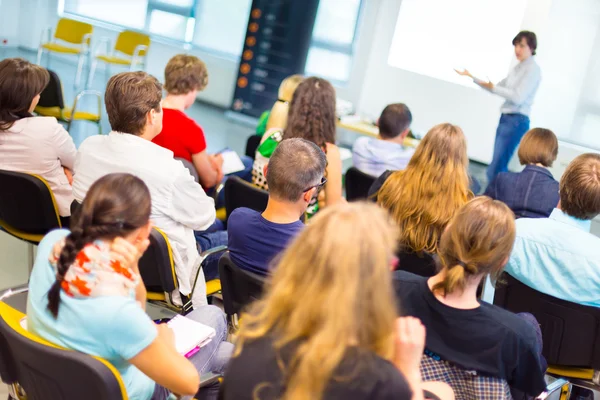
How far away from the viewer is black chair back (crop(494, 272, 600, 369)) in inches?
94.3

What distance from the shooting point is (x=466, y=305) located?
183 centimetres

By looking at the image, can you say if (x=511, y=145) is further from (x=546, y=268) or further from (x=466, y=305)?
(x=466, y=305)

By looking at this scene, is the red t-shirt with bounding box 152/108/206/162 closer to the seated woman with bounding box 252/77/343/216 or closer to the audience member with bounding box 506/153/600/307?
the seated woman with bounding box 252/77/343/216

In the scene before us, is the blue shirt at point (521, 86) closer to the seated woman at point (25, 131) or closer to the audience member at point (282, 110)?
the audience member at point (282, 110)

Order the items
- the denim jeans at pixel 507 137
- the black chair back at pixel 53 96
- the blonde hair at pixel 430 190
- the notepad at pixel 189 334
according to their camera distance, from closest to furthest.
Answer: the notepad at pixel 189 334
the blonde hair at pixel 430 190
the black chair back at pixel 53 96
the denim jeans at pixel 507 137

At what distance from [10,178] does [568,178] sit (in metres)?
2.23

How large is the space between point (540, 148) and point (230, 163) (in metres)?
1.64

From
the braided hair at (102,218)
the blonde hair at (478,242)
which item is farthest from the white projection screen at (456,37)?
the braided hair at (102,218)

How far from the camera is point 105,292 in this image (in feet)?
5.12

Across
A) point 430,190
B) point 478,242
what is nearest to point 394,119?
point 430,190

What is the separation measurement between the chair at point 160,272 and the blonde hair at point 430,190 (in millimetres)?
763

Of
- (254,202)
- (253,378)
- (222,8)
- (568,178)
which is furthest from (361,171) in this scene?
(222,8)

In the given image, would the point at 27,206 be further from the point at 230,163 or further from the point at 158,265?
the point at 230,163

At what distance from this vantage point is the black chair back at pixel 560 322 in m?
2.40
